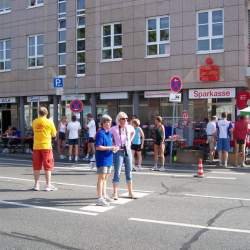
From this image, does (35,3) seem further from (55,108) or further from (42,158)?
(42,158)

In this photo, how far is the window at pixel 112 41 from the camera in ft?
87.6

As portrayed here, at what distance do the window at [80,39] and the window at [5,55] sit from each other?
6.12 metres

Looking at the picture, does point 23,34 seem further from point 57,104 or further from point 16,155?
point 16,155

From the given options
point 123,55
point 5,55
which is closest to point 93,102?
point 123,55

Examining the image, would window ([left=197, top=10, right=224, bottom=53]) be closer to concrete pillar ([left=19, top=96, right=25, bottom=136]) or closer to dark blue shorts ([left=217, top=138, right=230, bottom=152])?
dark blue shorts ([left=217, top=138, right=230, bottom=152])

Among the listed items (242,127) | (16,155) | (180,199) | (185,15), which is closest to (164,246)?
(180,199)

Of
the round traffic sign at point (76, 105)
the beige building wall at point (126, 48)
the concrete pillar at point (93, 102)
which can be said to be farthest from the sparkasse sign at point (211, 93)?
the concrete pillar at point (93, 102)

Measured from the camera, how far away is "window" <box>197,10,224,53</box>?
23422mm

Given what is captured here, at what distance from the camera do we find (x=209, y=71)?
23.4m

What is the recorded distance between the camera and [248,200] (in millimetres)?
10281

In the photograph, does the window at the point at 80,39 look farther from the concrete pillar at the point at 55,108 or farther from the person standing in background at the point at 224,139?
the person standing in background at the point at 224,139

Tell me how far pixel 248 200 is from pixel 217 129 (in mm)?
7977

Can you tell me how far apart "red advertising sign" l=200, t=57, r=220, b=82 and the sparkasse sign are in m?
0.57

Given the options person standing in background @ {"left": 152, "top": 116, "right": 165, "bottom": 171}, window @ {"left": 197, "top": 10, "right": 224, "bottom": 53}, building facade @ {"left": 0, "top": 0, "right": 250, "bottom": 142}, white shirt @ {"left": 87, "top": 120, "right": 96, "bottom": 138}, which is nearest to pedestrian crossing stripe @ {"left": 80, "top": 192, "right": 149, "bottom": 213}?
person standing in background @ {"left": 152, "top": 116, "right": 165, "bottom": 171}
